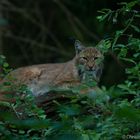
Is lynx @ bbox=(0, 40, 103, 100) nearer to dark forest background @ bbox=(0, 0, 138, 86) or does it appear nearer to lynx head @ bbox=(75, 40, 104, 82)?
lynx head @ bbox=(75, 40, 104, 82)

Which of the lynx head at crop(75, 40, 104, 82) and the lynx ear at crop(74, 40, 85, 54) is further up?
the lynx ear at crop(74, 40, 85, 54)

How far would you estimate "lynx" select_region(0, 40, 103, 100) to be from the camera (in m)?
6.90

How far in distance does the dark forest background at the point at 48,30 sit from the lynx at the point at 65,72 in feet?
17.4

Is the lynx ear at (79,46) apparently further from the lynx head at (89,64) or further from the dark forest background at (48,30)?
the dark forest background at (48,30)

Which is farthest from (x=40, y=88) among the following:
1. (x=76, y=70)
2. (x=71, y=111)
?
(x=71, y=111)

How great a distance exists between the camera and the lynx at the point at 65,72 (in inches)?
272

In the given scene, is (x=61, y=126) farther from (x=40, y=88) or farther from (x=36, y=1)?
(x=36, y=1)

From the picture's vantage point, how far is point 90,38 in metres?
13.9

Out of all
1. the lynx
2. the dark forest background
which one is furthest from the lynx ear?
the dark forest background

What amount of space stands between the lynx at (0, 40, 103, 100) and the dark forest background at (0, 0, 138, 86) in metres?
5.31

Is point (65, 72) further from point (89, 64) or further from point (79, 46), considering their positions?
point (89, 64)

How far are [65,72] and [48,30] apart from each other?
762cm

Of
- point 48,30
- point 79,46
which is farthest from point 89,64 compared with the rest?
point 48,30

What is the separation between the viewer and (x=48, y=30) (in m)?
14.8
